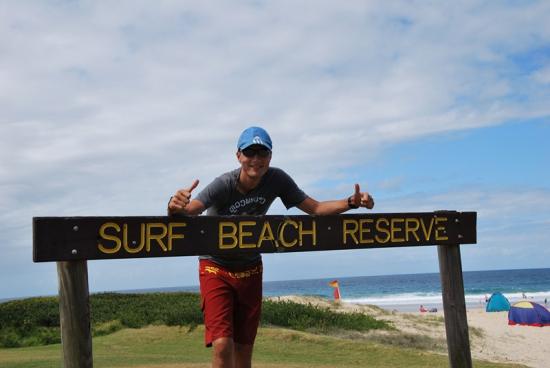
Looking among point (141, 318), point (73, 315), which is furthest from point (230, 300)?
point (141, 318)

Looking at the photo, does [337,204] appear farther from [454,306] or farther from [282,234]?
[454,306]

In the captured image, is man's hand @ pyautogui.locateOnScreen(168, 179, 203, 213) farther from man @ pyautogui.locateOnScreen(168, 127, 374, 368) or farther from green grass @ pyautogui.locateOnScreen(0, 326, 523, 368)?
green grass @ pyautogui.locateOnScreen(0, 326, 523, 368)

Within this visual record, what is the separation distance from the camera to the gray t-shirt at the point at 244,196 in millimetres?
5035

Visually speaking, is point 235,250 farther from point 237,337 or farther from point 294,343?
point 294,343

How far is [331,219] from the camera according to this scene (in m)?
5.27

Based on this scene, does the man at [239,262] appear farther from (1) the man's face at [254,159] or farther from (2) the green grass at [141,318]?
(2) the green grass at [141,318]

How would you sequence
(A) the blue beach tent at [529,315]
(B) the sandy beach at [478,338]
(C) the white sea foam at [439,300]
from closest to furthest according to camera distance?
1. (B) the sandy beach at [478,338]
2. (A) the blue beach tent at [529,315]
3. (C) the white sea foam at [439,300]

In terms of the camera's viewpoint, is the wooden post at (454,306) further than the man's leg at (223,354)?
Yes

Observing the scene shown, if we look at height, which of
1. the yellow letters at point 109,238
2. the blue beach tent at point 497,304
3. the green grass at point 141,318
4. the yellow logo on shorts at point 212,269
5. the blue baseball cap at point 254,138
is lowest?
the blue beach tent at point 497,304

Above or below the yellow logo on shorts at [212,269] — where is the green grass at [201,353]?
below

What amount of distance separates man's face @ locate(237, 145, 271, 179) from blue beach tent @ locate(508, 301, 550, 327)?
22258 millimetres

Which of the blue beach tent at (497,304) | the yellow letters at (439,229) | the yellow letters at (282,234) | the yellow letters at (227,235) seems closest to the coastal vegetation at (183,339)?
the yellow letters at (439,229)

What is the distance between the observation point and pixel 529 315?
24766 millimetres

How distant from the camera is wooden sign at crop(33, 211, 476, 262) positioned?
433 centimetres
